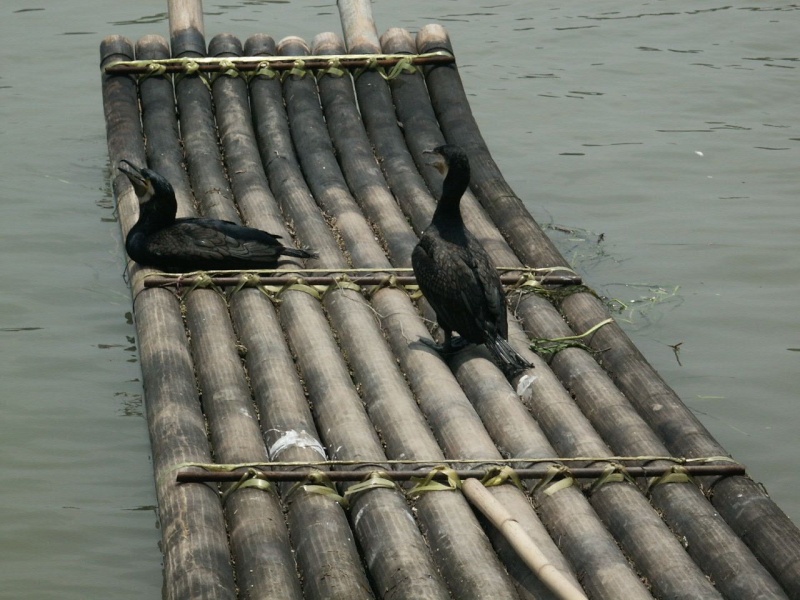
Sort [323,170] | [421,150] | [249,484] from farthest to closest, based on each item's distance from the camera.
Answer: [421,150] → [323,170] → [249,484]

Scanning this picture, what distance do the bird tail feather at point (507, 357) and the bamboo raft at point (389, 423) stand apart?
0.24ft

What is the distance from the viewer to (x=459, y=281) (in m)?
6.49

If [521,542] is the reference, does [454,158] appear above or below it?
above

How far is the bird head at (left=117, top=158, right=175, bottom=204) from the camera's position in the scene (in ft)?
24.6

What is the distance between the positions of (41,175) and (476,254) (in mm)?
5594

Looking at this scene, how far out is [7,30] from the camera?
1430 centimetres

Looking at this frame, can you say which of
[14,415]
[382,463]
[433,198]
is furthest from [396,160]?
[382,463]

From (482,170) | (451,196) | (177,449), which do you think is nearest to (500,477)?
(177,449)

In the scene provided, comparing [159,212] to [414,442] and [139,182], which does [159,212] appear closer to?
[139,182]

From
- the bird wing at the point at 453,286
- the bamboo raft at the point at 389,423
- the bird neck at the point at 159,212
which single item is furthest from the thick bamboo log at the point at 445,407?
the bird neck at the point at 159,212

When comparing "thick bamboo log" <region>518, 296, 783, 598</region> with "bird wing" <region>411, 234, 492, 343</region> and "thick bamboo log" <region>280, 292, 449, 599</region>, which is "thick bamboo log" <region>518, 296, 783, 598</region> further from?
"thick bamboo log" <region>280, 292, 449, 599</region>

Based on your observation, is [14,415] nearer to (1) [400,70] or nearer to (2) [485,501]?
(2) [485,501]

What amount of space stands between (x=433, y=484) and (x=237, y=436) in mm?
953

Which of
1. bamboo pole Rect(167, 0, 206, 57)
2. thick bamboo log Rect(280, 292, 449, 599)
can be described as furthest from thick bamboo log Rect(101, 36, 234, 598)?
bamboo pole Rect(167, 0, 206, 57)
